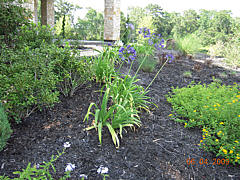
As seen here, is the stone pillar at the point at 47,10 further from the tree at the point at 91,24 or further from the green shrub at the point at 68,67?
the tree at the point at 91,24

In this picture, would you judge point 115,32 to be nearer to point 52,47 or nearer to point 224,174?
point 52,47

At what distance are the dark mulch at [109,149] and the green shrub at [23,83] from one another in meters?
0.32

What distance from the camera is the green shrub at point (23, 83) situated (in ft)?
6.61

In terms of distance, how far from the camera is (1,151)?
1848 millimetres

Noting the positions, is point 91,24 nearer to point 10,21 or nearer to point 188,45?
point 188,45

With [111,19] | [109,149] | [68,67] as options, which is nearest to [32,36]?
[68,67]

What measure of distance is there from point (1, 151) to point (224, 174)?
2308mm

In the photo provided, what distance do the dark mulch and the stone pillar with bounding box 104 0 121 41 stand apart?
6.41 metres

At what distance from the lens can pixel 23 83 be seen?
6.65 feet

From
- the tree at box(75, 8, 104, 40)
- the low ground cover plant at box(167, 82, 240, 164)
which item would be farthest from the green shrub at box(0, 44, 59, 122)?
the tree at box(75, 8, 104, 40)

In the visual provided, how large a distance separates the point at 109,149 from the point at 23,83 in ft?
3.99

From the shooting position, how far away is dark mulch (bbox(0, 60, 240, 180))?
68.6 inches

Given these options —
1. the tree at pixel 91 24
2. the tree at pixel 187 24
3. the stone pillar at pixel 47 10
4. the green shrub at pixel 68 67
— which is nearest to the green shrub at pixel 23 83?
the green shrub at pixel 68 67

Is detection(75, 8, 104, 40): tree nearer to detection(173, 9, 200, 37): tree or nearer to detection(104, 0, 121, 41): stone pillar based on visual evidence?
detection(173, 9, 200, 37): tree
